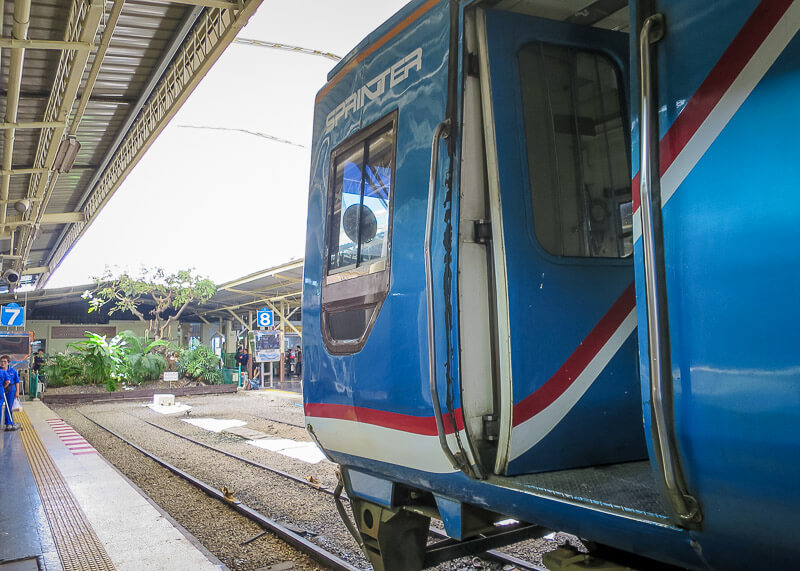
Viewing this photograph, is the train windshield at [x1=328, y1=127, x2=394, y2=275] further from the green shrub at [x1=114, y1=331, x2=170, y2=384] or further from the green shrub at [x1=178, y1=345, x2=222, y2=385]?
the green shrub at [x1=178, y1=345, x2=222, y2=385]

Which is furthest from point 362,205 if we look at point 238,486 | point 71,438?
point 71,438

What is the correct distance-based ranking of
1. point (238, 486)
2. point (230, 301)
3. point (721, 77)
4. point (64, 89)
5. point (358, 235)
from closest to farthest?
point (721, 77)
point (358, 235)
point (238, 486)
point (64, 89)
point (230, 301)

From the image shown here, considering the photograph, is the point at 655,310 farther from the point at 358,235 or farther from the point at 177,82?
the point at 177,82

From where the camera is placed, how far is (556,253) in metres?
2.69

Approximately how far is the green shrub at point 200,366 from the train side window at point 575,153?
2535 centimetres

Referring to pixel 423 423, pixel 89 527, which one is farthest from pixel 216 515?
pixel 423 423

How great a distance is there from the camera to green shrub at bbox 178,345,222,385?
85.9 feet

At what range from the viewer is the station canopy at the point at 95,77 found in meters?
7.54

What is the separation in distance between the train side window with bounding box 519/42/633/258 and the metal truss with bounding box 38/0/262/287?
5158 millimetres

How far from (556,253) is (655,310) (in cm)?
95

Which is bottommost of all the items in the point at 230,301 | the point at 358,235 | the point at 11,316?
the point at 358,235

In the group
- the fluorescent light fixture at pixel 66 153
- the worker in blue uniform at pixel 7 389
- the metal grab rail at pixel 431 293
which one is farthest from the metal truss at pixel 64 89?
the metal grab rail at pixel 431 293

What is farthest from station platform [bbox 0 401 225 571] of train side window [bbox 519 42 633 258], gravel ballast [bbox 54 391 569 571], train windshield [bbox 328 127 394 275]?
train side window [bbox 519 42 633 258]

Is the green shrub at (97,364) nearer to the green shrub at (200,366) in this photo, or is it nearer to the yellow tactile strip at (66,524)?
the green shrub at (200,366)
